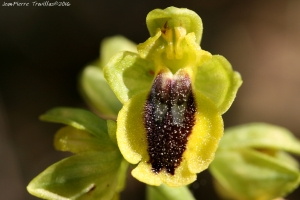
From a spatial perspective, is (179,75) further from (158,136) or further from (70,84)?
(70,84)

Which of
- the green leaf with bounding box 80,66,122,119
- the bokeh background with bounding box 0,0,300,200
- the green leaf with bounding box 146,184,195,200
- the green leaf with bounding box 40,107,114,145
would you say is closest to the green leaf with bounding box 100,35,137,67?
the green leaf with bounding box 80,66,122,119

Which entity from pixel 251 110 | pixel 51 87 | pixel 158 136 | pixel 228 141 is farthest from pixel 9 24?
pixel 158 136

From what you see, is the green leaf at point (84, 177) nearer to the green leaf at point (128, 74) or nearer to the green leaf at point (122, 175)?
the green leaf at point (122, 175)

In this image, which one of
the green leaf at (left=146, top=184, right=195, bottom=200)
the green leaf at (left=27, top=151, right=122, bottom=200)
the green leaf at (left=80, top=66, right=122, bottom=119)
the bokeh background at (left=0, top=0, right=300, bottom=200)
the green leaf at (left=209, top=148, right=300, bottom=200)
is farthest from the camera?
the bokeh background at (left=0, top=0, right=300, bottom=200)

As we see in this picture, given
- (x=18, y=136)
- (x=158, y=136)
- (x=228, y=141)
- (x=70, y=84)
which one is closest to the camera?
(x=158, y=136)

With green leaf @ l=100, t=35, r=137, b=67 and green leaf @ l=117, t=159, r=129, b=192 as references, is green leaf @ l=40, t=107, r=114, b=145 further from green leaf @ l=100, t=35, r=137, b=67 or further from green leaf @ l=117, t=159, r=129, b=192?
green leaf @ l=100, t=35, r=137, b=67

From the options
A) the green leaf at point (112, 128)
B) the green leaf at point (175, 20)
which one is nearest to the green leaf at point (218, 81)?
the green leaf at point (175, 20)

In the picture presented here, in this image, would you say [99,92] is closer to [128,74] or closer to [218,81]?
[128,74]
